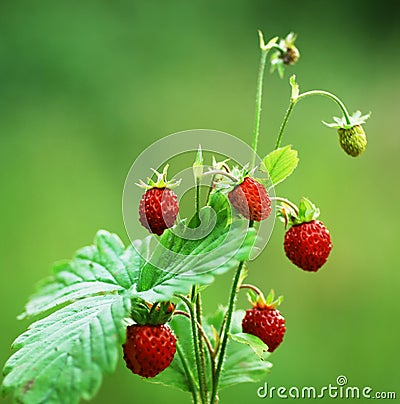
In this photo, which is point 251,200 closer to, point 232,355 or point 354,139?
point 354,139

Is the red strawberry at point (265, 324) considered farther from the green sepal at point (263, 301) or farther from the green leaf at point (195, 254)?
the green leaf at point (195, 254)

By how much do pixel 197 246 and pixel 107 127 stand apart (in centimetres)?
156

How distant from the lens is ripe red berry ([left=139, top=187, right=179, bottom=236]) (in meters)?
0.61

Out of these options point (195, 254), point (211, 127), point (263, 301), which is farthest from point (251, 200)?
point (211, 127)

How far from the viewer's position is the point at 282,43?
78 centimetres

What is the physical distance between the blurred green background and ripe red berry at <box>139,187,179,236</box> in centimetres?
124

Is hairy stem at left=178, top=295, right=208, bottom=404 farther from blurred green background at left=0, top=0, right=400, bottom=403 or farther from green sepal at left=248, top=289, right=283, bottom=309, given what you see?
blurred green background at left=0, top=0, right=400, bottom=403

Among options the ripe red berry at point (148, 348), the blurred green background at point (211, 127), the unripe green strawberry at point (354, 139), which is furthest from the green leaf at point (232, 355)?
the blurred green background at point (211, 127)

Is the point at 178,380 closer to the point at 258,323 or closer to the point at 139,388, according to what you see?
the point at 258,323

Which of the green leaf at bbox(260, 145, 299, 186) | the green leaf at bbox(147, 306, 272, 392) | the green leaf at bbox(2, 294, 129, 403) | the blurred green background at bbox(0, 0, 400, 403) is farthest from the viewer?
the blurred green background at bbox(0, 0, 400, 403)

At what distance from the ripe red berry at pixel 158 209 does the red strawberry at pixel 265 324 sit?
6.1 inches

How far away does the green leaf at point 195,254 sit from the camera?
548 millimetres

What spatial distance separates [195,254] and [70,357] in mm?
A: 139

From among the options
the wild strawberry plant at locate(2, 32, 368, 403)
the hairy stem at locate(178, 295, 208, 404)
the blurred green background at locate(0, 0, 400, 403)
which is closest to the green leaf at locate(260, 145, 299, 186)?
the wild strawberry plant at locate(2, 32, 368, 403)
